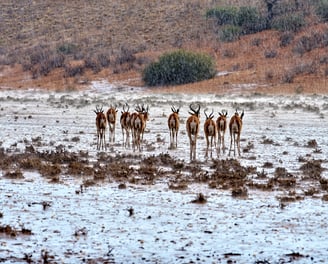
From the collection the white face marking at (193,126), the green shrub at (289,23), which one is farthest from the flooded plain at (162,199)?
the green shrub at (289,23)

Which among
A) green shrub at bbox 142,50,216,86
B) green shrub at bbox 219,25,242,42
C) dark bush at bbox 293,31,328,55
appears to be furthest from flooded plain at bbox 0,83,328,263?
green shrub at bbox 219,25,242,42

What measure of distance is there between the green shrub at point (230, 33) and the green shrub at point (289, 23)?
2.79m

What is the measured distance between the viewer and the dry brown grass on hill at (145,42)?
160ft

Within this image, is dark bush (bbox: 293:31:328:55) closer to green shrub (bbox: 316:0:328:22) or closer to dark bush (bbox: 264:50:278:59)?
dark bush (bbox: 264:50:278:59)

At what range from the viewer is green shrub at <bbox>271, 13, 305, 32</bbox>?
200 feet

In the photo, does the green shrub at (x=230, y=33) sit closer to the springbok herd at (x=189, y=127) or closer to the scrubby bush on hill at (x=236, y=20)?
the scrubby bush on hill at (x=236, y=20)

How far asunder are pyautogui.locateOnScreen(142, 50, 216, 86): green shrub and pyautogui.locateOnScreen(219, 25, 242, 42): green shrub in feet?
32.5

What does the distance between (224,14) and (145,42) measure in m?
7.80

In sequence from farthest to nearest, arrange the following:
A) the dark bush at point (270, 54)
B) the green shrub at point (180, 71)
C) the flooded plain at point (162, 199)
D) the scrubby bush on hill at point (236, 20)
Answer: the scrubby bush on hill at point (236, 20), the dark bush at point (270, 54), the green shrub at point (180, 71), the flooded plain at point (162, 199)

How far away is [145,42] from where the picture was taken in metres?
67.8

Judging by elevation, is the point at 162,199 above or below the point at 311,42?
below

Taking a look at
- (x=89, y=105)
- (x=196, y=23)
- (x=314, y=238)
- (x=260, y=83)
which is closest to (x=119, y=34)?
(x=196, y=23)

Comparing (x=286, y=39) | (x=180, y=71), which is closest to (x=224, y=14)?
(x=286, y=39)

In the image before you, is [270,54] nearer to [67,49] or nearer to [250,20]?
[250,20]
